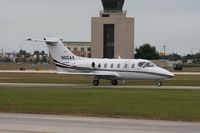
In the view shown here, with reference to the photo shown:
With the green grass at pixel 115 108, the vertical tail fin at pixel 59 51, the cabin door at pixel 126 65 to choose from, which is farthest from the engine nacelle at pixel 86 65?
the green grass at pixel 115 108

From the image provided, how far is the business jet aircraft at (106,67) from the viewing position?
50.1 m

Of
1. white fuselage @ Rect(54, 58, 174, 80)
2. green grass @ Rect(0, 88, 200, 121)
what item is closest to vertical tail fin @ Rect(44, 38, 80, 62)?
white fuselage @ Rect(54, 58, 174, 80)

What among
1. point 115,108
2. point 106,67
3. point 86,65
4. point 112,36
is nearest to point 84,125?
point 115,108

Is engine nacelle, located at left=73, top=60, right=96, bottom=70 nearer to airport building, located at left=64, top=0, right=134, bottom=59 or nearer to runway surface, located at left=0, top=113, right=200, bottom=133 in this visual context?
runway surface, located at left=0, top=113, right=200, bottom=133

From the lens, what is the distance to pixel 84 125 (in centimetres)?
1791

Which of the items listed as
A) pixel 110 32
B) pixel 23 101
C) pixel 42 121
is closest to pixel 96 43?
pixel 110 32

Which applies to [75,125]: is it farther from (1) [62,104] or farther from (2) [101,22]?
(2) [101,22]

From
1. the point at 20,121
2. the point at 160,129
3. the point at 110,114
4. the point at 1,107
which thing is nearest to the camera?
the point at 160,129

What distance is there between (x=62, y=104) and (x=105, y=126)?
9.35m

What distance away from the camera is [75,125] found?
1788cm

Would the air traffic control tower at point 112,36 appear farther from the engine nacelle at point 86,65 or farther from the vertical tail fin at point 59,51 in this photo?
the engine nacelle at point 86,65

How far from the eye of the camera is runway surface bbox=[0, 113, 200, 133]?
16344mm

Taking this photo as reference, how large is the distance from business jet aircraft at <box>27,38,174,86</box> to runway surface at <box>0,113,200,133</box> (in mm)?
29790

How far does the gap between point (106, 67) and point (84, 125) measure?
34445 millimetres
